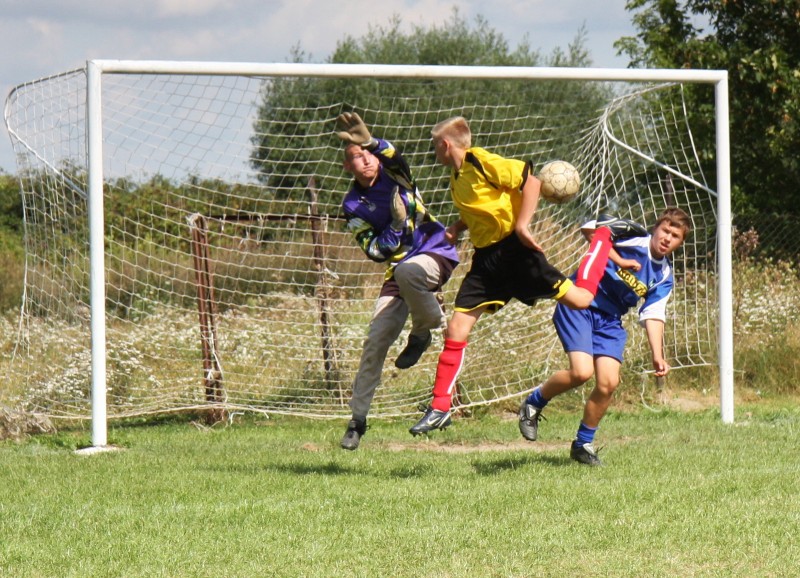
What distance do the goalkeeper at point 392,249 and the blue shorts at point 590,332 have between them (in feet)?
2.66

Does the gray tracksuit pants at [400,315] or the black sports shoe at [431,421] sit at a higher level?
the gray tracksuit pants at [400,315]

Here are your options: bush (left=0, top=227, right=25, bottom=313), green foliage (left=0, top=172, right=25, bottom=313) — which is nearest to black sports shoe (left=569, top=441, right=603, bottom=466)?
bush (left=0, top=227, right=25, bottom=313)

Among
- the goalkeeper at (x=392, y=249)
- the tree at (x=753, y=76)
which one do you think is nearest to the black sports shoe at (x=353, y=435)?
the goalkeeper at (x=392, y=249)

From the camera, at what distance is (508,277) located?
6578 mm

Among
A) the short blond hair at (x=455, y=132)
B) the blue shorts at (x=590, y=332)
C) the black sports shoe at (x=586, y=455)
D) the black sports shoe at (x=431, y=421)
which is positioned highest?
the short blond hair at (x=455, y=132)

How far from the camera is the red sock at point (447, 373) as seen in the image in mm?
6453

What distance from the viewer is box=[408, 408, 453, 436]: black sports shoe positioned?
249 inches

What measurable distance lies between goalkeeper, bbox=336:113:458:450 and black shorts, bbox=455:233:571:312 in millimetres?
446

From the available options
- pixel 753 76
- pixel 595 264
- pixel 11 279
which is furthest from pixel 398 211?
pixel 11 279

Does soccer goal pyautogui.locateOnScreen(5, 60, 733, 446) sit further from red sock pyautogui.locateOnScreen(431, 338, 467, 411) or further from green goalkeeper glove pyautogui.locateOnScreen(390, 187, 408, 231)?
red sock pyautogui.locateOnScreen(431, 338, 467, 411)

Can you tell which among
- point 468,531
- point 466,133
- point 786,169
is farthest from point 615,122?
point 468,531

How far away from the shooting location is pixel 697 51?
47.6 feet

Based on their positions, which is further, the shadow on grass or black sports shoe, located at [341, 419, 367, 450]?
black sports shoe, located at [341, 419, 367, 450]

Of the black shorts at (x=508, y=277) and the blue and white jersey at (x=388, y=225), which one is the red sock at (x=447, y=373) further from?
the blue and white jersey at (x=388, y=225)
